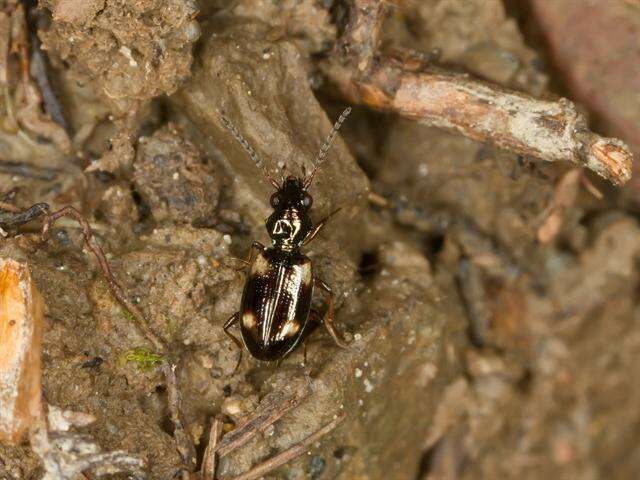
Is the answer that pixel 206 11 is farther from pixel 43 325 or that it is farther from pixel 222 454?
pixel 222 454

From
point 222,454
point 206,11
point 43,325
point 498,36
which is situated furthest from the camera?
point 498,36

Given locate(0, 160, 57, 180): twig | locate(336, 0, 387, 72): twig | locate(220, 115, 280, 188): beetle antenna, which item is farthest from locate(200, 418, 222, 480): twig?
locate(336, 0, 387, 72): twig

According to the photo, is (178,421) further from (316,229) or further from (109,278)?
(316,229)

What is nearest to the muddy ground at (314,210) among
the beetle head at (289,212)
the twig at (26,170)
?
the twig at (26,170)

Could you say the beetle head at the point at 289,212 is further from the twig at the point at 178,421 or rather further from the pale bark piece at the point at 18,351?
the pale bark piece at the point at 18,351

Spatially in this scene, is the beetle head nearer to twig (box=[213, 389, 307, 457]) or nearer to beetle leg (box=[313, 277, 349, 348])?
beetle leg (box=[313, 277, 349, 348])

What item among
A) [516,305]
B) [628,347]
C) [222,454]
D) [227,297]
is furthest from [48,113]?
[628,347]

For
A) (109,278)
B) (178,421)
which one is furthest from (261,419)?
(109,278)
